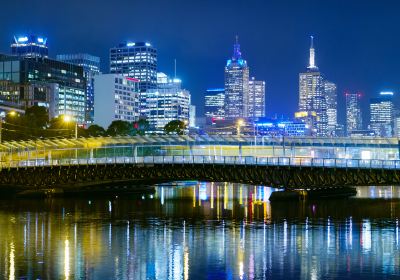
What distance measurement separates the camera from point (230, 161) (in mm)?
120125

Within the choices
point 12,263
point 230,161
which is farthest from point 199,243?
point 230,161

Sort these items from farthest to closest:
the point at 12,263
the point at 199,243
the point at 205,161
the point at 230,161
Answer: the point at 205,161 < the point at 230,161 < the point at 199,243 < the point at 12,263

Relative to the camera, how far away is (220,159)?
122250 millimetres

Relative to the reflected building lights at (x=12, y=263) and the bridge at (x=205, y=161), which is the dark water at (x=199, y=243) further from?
the bridge at (x=205, y=161)

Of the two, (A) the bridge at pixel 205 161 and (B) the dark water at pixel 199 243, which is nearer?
(B) the dark water at pixel 199 243

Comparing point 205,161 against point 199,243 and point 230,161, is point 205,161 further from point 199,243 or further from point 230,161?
point 199,243

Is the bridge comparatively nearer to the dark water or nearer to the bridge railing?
the bridge railing

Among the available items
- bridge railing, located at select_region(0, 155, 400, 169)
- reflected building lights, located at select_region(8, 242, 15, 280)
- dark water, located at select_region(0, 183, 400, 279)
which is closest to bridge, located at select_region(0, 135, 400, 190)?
bridge railing, located at select_region(0, 155, 400, 169)

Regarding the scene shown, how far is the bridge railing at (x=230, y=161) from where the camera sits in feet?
378

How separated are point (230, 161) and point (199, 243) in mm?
50979

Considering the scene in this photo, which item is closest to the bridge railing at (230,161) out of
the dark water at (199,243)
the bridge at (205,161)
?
the bridge at (205,161)

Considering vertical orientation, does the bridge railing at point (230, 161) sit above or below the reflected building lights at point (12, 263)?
above

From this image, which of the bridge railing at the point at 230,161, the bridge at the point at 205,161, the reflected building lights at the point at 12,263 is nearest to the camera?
the reflected building lights at the point at 12,263

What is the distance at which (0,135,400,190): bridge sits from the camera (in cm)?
11694
